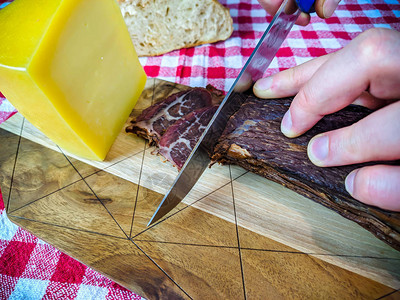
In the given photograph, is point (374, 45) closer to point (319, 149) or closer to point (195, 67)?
point (319, 149)

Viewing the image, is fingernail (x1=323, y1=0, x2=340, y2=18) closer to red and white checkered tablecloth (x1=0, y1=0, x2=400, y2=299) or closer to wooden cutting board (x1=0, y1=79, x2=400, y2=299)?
red and white checkered tablecloth (x1=0, y1=0, x2=400, y2=299)

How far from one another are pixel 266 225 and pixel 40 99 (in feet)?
4.31

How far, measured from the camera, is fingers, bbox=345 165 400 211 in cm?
112

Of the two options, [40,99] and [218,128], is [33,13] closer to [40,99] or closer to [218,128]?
[40,99]

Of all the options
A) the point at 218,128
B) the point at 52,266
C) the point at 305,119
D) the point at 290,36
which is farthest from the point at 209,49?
the point at 52,266

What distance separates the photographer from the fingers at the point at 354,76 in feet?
3.53

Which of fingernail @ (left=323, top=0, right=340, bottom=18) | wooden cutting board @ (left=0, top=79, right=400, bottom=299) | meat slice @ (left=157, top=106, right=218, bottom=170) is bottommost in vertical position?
wooden cutting board @ (left=0, top=79, right=400, bottom=299)

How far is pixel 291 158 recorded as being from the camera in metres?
1.40

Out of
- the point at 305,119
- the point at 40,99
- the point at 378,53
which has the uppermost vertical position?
Result: the point at 378,53

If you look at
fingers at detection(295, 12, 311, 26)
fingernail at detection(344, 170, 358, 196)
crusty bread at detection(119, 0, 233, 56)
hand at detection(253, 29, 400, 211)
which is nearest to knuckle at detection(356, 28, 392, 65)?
hand at detection(253, 29, 400, 211)

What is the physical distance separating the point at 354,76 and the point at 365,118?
0.17 meters

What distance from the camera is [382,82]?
1.17 meters

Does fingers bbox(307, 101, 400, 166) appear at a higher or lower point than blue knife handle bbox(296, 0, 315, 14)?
lower

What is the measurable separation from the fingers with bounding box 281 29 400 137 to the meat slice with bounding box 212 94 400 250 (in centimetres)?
17
